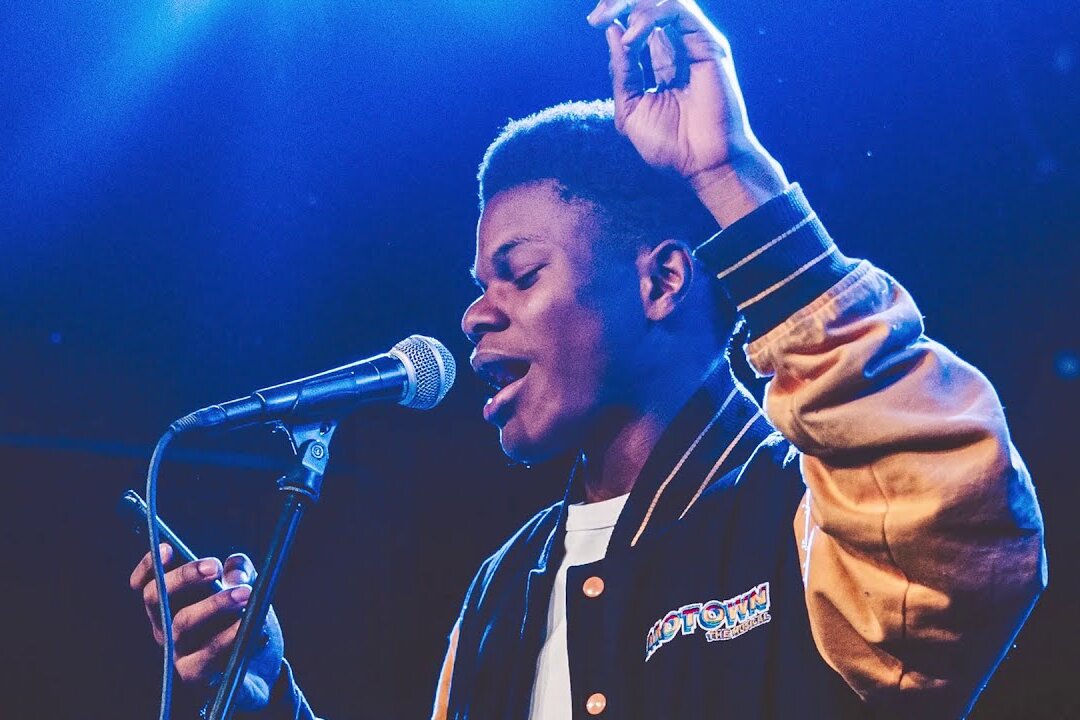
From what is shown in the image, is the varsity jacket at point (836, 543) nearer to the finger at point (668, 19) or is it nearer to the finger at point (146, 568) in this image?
the finger at point (668, 19)

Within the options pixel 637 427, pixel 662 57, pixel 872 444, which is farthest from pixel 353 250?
pixel 872 444

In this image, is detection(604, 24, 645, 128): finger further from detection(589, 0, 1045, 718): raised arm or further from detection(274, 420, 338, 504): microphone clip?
detection(274, 420, 338, 504): microphone clip

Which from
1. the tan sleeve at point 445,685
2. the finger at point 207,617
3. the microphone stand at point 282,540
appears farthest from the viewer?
the tan sleeve at point 445,685

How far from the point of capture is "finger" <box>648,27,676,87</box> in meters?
1.53

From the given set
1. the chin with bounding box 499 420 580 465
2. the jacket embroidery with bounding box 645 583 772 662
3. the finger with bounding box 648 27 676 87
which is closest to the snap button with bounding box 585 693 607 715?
the jacket embroidery with bounding box 645 583 772 662

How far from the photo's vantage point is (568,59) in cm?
365

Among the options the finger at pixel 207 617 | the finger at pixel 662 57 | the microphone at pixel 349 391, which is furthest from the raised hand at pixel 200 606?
the finger at pixel 662 57

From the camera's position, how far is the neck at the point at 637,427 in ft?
7.23

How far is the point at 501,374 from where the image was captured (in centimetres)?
221

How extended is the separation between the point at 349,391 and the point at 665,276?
82 centimetres

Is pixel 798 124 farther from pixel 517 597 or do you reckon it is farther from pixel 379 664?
pixel 379 664

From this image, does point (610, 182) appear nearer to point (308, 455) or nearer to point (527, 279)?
point (527, 279)

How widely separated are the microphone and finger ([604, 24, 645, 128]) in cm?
68

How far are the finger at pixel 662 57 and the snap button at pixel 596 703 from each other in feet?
3.56
